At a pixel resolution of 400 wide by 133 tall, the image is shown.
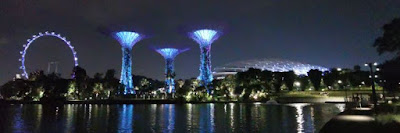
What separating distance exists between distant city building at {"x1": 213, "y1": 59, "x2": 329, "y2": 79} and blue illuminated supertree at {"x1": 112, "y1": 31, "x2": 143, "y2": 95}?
84362mm

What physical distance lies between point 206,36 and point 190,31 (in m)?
4.35

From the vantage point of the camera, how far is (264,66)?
183 meters

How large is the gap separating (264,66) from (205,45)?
9642 cm

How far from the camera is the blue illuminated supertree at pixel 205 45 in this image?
90.0m

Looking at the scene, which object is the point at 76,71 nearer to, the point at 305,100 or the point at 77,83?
the point at 77,83

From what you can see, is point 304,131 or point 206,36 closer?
point 304,131

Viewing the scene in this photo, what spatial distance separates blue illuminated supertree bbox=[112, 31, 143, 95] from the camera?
8638 cm

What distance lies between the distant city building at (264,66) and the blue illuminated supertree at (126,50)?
84.4m

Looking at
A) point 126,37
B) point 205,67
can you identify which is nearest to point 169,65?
point 205,67

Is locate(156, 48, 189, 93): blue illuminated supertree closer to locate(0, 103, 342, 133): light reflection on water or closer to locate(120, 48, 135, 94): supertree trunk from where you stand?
locate(120, 48, 135, 94): supertree trunk

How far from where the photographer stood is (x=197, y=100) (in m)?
84.1

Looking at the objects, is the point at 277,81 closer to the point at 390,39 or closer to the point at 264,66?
the point at 390,39

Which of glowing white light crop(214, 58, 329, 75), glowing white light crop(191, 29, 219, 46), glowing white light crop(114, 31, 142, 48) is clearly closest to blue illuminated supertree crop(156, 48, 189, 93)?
glowing white light crop(191, 29, 219, 46)

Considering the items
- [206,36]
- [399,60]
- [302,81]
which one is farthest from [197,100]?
[399,60]
